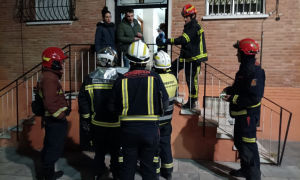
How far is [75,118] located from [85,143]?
574mm

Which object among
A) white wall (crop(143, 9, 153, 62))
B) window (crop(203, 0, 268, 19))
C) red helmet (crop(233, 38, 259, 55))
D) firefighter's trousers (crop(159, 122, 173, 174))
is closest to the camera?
red helmet (crop(233, 38, 259, 55))

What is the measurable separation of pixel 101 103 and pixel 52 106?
70 cm

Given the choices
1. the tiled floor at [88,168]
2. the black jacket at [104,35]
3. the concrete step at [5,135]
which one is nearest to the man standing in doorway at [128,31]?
the black jacket at [104,35]

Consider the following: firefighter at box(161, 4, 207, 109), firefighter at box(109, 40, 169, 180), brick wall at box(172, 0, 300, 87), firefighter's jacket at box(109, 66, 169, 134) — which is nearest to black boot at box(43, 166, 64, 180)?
firefighter at box(109, 40, 169, 180)

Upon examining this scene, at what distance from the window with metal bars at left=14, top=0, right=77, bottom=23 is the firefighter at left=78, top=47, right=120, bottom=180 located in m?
4.22

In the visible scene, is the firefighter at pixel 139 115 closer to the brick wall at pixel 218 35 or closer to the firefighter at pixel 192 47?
the firefighter at pixel 192 47

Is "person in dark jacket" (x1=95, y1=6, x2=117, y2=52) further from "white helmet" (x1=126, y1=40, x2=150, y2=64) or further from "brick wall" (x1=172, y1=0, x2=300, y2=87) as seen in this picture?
"white helmet" (x1=126, y1=40, x2=150, y2=64)

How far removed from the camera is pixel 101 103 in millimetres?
3412

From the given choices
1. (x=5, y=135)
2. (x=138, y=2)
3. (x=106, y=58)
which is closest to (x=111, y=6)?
(x=138, y=2)

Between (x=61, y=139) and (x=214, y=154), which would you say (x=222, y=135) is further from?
(x=61, y=139)

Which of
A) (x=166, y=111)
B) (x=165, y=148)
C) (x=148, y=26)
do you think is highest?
(x=148, y=26)

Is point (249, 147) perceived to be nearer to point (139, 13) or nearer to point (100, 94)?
point (100, 94)

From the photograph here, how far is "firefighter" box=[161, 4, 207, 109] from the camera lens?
4.57m

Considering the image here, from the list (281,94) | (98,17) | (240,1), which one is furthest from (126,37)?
(281,94)
